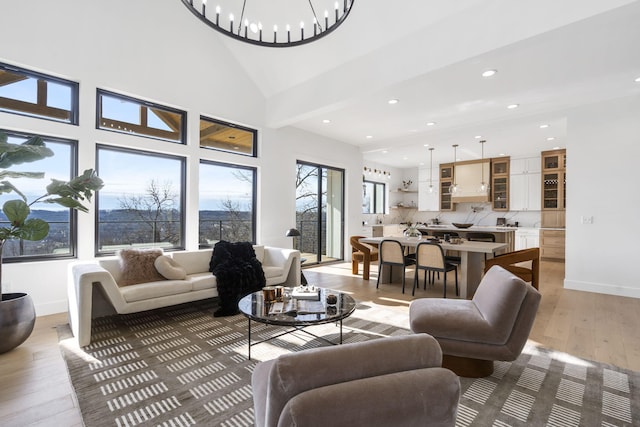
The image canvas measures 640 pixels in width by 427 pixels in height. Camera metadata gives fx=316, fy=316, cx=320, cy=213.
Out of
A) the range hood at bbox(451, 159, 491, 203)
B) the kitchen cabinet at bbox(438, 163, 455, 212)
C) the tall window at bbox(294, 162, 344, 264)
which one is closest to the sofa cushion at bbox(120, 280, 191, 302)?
the tall window at bbox(294, 162, 344, 264)

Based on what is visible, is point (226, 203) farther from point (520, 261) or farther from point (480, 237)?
point (480, 237)

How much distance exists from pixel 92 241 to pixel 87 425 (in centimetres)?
281

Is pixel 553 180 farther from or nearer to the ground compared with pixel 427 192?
farther from the ground

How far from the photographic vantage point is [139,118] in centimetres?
444

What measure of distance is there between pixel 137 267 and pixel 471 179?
28.2 feet

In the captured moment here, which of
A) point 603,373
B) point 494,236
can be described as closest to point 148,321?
point 603,373

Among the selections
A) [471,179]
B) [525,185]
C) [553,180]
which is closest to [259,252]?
[471,179]

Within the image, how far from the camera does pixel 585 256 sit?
16.1 feet

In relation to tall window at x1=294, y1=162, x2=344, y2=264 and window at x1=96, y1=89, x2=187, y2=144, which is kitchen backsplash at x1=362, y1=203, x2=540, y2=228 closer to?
tall window at x1=294, y1=162, x2=344, y2=264

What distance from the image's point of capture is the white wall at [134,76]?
3.54 metres

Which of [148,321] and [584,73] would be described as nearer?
[148,321]

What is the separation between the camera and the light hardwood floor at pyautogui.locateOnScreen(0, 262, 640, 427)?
196 cm

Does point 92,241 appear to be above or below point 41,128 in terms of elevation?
below

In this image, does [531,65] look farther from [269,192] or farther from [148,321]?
[148,321]
